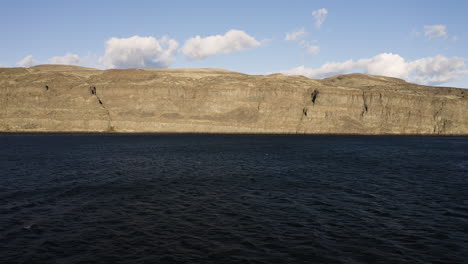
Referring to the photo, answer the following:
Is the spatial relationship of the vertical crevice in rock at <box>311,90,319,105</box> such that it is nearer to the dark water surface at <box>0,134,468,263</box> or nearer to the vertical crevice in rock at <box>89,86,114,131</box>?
the vertical crevice in rock at <box>89,86,114,131</box>

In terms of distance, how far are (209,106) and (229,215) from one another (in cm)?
11311

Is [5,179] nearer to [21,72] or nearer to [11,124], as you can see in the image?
[11,124]

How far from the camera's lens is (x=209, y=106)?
447 feet

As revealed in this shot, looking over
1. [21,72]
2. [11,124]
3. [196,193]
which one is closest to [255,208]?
[196,193]

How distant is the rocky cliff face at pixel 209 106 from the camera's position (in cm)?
12744

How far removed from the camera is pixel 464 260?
17.4 m

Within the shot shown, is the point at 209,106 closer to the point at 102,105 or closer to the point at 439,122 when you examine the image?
the point at 102,105

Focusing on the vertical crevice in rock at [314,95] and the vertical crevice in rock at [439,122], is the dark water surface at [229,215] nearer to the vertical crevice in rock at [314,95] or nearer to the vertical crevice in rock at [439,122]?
the vertical crevice in rock at [314,95]

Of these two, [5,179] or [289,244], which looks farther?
[5,179]

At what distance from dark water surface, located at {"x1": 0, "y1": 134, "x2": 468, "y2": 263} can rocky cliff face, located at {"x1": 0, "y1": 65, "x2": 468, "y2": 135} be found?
87564mm

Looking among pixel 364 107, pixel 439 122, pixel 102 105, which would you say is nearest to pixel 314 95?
pixel 364 107

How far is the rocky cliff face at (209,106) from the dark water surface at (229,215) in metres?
87.6

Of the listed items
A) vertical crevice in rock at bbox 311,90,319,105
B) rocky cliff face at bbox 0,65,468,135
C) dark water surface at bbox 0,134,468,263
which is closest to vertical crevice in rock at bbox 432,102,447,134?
rocky cliff face at bbox 0,65,468,135

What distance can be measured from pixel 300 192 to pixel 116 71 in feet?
448
